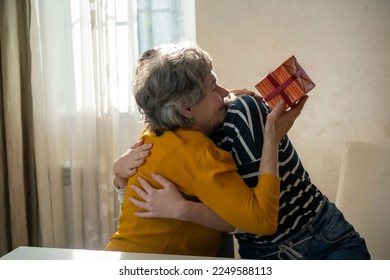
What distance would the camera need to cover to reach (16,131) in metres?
2.63

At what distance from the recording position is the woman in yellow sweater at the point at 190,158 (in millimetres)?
1110

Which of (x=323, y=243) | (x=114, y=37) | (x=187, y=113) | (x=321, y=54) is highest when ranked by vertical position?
(x=114, y=37)

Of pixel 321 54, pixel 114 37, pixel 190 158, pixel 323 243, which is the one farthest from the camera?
pixel 114 37

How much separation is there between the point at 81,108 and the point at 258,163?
1.69 metres

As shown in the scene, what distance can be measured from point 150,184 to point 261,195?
0.30 m

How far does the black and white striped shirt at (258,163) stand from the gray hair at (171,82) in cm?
11

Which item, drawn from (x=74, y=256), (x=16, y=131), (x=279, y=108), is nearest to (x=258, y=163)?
(x=279, y=108)

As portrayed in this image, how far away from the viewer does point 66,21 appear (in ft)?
8.66

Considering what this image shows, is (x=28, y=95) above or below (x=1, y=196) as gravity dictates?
above

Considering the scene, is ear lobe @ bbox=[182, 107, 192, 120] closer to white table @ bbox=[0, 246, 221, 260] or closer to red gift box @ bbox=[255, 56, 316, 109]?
red gift box @ bbox=[255, 56, 316, 109]

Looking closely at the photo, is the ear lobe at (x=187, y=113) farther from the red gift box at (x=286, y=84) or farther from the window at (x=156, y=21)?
the window at (x=156, y=21)

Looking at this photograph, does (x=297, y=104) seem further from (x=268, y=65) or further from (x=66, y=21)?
(x=66, y=21)

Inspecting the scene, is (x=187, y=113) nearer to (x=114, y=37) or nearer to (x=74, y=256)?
(x=74, y=256)
